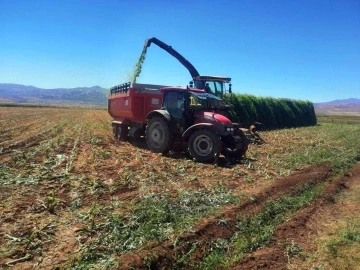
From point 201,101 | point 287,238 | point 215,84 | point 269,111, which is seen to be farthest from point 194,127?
point 269,111

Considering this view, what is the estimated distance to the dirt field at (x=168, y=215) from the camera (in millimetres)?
4129

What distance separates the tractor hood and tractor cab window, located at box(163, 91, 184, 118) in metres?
0.58

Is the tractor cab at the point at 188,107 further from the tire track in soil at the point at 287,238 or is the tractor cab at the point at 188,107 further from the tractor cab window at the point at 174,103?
the tire track in soil at the point at 287,238

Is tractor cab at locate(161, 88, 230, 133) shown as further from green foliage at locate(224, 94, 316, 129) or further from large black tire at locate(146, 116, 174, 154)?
green foliage at locate(224, 94, 316, 129)

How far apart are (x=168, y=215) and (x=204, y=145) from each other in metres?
5.23

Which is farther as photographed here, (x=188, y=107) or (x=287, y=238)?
(x=188, y=107)

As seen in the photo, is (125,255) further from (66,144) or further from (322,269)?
(66,144)

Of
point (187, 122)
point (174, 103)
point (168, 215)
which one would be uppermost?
point (174, 103)

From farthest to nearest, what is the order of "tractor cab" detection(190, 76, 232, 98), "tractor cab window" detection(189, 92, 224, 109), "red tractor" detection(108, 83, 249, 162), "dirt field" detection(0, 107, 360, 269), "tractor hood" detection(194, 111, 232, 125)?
"tractor cab" detection(190, 76, 232, 98)
"tractor cab window" detection(189, 92, 224, 109)
"tractor hood" detection(194, 111, 232, 125)
"red tractor" detection(108, 83, 249, 162)
"dirt field" detection(0, 107, 360, 269)

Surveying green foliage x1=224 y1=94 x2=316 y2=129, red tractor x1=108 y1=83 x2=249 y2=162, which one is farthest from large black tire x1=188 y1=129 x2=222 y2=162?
→ green foliage x1=224 y1=94 x2=316 y2=129

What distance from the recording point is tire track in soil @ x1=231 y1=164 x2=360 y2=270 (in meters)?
4.14

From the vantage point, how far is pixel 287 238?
192 inches

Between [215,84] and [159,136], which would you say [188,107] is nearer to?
[159,136]

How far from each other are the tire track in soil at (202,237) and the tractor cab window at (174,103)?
461 cm
